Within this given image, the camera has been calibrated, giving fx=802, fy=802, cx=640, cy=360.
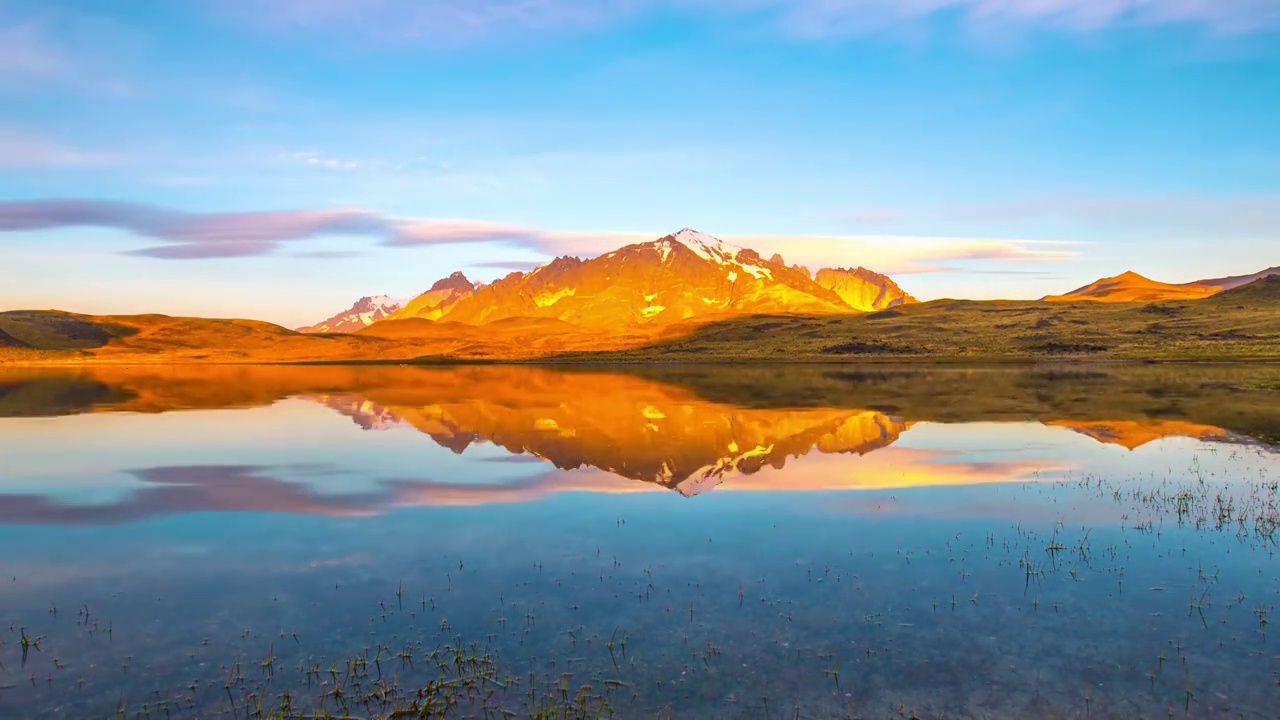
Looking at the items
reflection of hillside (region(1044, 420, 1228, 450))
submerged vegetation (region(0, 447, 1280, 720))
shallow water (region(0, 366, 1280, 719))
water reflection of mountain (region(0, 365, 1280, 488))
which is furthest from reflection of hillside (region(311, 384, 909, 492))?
submerged vegetation (region(0, 447, 1280, 720))

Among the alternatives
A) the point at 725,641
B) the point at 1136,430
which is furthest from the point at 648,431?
the point at 725,641

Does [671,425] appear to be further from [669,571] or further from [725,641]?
[725,641]

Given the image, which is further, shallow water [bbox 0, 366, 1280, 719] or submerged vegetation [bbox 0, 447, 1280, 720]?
shallow water [bbox 0, 366, 1280, 719]

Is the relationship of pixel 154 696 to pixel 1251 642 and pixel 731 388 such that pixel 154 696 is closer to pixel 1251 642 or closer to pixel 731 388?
pixel 1251 642

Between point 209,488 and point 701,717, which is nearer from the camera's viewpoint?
point 701,717

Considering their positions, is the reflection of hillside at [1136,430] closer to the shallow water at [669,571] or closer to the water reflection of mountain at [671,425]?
the water reflection of mountain at [671,425]

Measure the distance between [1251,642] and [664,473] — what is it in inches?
884

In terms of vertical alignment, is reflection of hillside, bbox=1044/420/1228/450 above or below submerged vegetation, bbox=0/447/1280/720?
above

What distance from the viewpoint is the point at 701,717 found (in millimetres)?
12461

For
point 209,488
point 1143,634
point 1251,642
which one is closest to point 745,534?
point 1143,634

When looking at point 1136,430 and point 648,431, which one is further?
point 648,431

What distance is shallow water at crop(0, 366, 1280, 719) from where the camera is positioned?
1366 cm

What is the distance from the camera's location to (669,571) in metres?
20.4

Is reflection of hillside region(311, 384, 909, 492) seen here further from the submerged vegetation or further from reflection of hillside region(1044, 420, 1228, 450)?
the submerged vegetation
